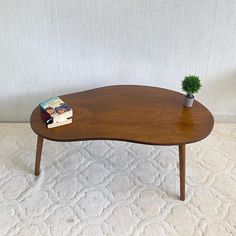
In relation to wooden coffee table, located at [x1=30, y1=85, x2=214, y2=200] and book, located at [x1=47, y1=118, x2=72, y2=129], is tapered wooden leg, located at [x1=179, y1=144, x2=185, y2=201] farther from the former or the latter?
book, located at [x1=47, y1=118, x2=72, y2=129]

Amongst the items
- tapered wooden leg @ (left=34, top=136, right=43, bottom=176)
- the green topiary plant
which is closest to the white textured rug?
tapered wooden leg @ (left=34, top=136, right=43, bottom=176)

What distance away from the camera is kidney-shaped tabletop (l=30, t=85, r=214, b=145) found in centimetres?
131

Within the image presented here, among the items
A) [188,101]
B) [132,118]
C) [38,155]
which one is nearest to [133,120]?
[132,118]

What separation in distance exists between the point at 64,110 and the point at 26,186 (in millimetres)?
444

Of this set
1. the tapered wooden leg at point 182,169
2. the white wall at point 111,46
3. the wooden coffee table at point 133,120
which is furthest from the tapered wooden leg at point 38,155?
the tapered wooden leg at point 182,169

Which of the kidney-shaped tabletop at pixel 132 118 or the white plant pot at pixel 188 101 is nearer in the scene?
the kidney-shaped tabletop at pixel 132 118

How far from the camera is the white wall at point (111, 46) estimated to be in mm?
1601

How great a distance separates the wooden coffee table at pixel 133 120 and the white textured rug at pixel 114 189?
116 mm

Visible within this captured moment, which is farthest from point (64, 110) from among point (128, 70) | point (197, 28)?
point (197, 28)

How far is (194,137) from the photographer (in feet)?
4.28

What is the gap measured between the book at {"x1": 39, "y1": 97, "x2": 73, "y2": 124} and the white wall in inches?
15.4

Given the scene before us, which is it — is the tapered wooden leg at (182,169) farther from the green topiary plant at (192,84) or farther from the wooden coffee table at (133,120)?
the green topiary plant at (192,84)

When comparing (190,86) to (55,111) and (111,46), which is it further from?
(55,111)

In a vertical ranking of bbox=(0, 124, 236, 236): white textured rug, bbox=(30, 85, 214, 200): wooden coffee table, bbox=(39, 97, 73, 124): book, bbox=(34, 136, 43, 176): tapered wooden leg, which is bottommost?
bbox=(0, 124, 236, 236): white textured rug
